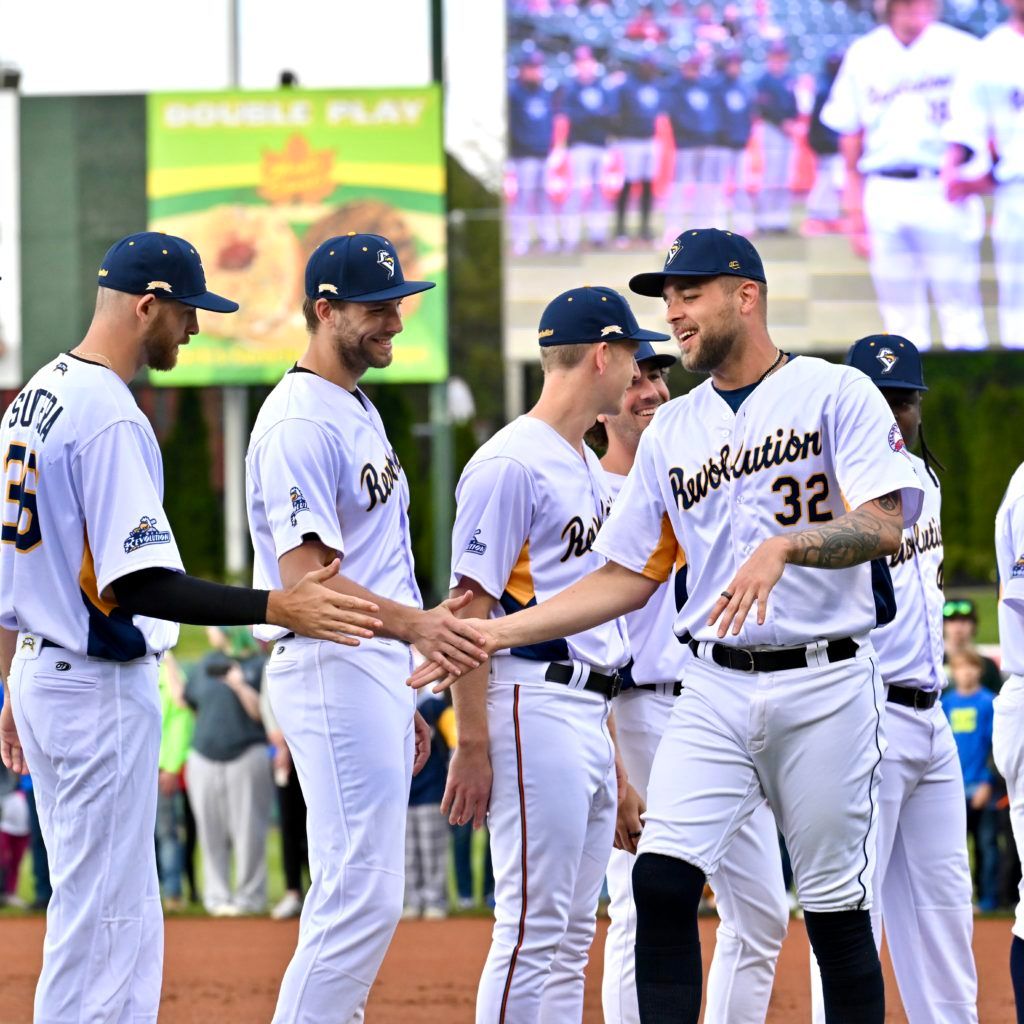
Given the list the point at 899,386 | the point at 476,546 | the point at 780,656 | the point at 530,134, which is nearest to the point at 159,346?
the point at 476,546

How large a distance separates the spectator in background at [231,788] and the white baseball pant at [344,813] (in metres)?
6.49

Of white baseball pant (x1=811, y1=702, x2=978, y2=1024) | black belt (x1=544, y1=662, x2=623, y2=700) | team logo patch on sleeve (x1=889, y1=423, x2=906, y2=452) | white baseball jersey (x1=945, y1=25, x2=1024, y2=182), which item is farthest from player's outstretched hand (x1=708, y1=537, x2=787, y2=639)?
white baseball jersey (x1=945, y1=25, x2=1024, y2=182)

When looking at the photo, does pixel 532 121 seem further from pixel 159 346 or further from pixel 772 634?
pixel 772 634

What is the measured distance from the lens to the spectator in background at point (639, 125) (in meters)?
19.5

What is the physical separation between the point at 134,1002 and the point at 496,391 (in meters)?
20.0

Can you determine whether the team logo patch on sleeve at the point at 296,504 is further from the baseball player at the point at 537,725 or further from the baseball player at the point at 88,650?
the baseball player at the point at 537,725

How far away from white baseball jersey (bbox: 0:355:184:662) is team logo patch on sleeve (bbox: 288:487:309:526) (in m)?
0.32

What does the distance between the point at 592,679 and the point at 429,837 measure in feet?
19.5

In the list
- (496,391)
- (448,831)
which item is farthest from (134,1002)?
(496,391)

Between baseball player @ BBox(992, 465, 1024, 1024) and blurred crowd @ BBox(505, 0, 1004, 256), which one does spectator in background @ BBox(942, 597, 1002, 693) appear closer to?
baseball player @ BBox(992, 465, 1024, 1024)

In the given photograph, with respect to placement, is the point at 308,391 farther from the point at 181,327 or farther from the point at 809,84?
the point at 809,84

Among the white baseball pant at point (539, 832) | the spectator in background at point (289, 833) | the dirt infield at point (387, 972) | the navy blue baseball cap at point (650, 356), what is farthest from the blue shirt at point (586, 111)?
the white baseball pant at point (539, 832)

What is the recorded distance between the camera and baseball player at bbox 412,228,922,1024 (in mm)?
3848

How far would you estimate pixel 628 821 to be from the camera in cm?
498
